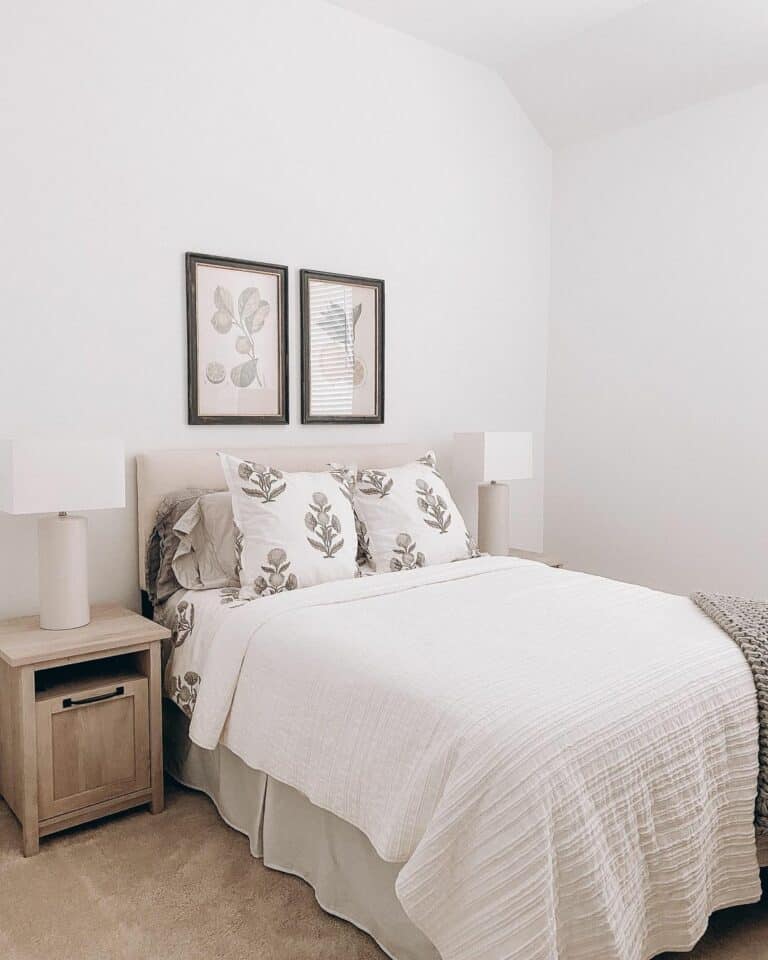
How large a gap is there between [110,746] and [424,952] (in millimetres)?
1165

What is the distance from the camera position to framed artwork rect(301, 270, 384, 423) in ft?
11.2

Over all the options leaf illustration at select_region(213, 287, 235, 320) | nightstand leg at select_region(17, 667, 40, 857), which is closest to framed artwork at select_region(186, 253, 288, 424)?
leaf illustration at select_region(213, 287, 235, 320)

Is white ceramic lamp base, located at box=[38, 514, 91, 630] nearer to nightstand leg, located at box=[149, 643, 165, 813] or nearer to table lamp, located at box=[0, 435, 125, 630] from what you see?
table lamp, located at box=[0, 435, 125, 630]

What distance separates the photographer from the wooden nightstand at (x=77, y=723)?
2.27 metres

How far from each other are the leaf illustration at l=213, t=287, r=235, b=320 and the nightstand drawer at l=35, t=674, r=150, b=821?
57.1 inches

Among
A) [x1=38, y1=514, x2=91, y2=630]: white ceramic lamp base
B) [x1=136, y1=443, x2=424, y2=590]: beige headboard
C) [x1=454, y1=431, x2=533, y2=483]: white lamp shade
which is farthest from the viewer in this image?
[x1=454, y1=431, x2=533, y2=483]: white lamp shade

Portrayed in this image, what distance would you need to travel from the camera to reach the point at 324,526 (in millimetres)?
2744

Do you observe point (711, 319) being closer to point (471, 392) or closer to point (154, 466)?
point (471, 392)

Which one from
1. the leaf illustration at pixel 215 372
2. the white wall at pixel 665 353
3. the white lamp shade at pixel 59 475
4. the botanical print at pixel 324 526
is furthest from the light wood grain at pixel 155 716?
the white wall at pixel 665 353

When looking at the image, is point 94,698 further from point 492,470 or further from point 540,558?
point 540,558

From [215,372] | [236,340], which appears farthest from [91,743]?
[236,340]

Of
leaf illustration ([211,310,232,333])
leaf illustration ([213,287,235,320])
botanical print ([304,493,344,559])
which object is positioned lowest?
botanical print ([304,493,344,559])

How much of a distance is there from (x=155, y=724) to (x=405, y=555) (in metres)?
1.04

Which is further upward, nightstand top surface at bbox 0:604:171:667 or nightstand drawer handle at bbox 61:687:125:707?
nightstand top surface at bbox 0:604:171:667
